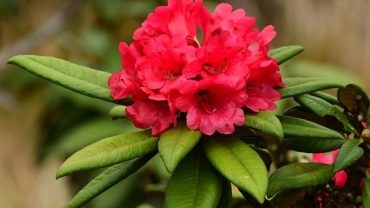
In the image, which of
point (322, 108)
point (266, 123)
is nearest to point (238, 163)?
point (266, 123)

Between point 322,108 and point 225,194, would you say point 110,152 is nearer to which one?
point 225,194

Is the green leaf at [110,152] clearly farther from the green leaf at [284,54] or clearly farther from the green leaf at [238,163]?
the green leaf at [284,54]

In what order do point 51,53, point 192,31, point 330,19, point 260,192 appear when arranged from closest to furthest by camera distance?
1. point 260,192
2. point 192,31
3. point 330,19
4. point 51,53

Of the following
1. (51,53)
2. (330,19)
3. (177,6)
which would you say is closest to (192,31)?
(177,6)

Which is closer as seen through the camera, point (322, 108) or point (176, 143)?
point (176, 143)

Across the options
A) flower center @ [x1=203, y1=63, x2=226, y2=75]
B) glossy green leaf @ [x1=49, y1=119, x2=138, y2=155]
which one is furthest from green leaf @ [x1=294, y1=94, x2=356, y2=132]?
glossy green leaf @ [x1=49, y1=119, x2=138, y2=155]

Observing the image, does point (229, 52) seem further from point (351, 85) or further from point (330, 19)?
point (330, 19)
